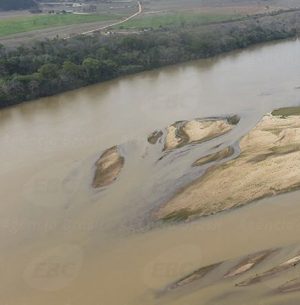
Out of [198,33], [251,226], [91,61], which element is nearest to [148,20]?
[198,33]

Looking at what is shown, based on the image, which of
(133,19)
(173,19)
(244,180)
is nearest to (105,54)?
(173,19)

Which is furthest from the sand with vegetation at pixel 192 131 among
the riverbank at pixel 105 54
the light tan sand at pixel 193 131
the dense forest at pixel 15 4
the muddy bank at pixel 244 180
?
the dense forest at pixel 15 4

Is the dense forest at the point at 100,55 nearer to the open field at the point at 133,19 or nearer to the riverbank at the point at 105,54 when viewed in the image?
the riverbank at the point at 105,54

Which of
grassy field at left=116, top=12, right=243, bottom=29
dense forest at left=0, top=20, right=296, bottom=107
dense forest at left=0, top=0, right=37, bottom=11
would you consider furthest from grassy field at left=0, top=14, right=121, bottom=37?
dense forest at left=0, top=20, right=296, bottom=107

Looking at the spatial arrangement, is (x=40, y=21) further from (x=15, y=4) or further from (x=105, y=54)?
(x=105, y=54)

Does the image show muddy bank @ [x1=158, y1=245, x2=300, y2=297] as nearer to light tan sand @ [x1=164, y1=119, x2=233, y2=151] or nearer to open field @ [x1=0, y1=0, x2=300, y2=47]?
light tan sand @ [x1=164, y1=119, x2=233, y2=151]

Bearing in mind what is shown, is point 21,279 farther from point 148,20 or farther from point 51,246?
point 148,20
